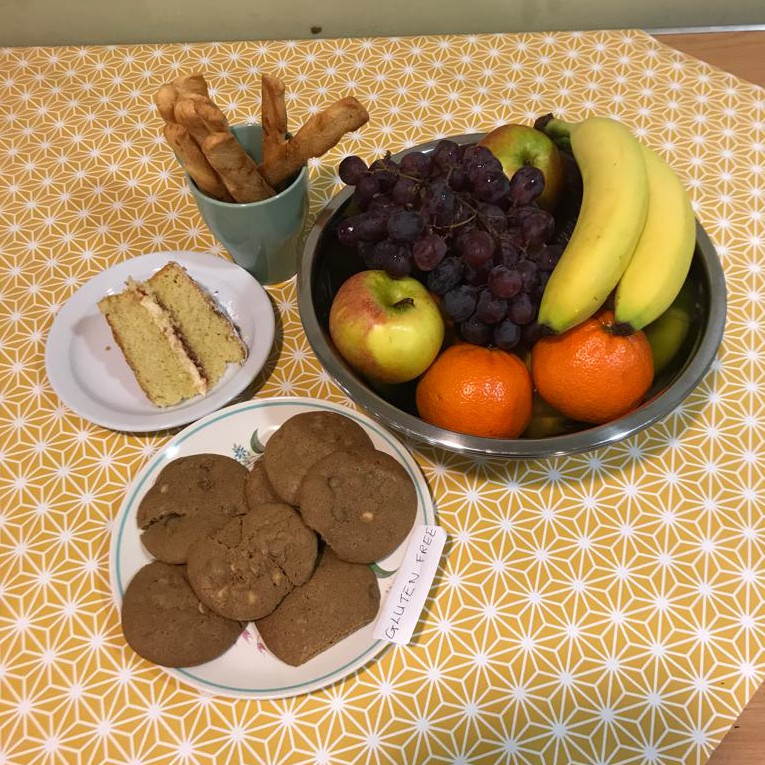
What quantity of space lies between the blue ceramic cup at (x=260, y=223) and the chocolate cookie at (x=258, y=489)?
1.06ft

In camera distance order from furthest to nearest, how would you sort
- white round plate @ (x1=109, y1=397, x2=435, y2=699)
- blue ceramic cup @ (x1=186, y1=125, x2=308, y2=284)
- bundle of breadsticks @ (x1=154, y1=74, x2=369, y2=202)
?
blue ceramic cup @ (x1=186, y1=125, x2=308, y2=284)
bundle of breadsticks @ (x1=154, y1=74, x2=369, y2=202)
white round plate @ (x1=109, y1=397, x2=435, y2=699)

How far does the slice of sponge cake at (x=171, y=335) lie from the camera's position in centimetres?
86

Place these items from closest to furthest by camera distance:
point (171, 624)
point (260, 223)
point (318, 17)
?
point (171, 624) → point (260, 223) → point (318, 17)

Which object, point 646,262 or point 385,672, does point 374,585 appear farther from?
point 646,262

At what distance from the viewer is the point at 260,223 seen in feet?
2.87

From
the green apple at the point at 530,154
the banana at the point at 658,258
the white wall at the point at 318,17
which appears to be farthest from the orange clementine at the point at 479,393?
the white wall at the point at 318,17

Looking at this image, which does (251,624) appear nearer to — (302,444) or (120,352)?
(302,444)

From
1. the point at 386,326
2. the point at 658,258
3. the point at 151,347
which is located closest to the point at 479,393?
the point at 386,326

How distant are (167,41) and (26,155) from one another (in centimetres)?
46

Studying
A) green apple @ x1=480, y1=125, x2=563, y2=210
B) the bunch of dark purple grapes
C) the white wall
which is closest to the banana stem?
green apple @ x1=480, y1=125, x2=563, y2=210

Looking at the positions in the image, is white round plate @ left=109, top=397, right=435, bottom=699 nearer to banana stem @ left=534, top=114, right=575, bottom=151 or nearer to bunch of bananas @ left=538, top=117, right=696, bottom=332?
bunch of bananas @ left=538, top=117, right=696, bottom=332

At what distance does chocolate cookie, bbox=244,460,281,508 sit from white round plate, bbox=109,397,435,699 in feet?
0.15

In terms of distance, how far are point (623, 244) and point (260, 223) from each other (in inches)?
18.1

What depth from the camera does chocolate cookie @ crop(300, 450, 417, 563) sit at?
69 centimetres
